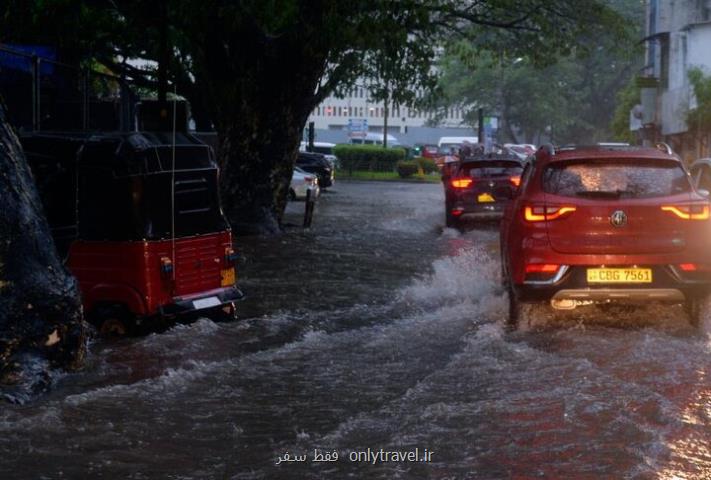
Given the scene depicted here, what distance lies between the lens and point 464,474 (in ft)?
22.4

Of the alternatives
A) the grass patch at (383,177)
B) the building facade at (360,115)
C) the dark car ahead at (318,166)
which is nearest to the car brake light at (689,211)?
the dark car ahead at (318,166)

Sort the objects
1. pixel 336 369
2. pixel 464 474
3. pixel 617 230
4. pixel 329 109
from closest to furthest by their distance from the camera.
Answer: pixel 464 474
pixel 336 369
pixel 617 230
pixel 329 109

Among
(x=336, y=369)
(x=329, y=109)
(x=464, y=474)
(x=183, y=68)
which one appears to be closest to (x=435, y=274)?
(x=336, y=369)

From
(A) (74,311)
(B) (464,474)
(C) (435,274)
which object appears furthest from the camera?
(C) (435,274)

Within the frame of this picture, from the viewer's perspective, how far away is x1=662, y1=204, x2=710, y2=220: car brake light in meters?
11.1

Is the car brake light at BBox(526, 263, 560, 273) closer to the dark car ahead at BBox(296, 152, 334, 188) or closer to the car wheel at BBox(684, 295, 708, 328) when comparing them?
the car wheel at BBox(684, 295, 708, 328)

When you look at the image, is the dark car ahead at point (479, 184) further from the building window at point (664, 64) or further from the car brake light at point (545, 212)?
the building window at point (664, 64)

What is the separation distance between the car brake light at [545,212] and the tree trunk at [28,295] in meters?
4.07

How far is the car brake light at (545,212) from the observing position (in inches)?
440

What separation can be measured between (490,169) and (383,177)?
117 feet

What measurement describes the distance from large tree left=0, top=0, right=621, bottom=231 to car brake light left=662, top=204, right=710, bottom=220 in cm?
797

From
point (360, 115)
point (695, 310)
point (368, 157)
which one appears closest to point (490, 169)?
point (695, 310)

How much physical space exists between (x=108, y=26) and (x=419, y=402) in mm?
13548

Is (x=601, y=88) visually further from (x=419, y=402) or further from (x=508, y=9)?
(x=419, y=402)
